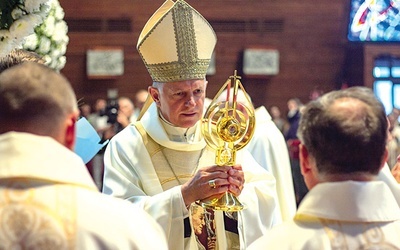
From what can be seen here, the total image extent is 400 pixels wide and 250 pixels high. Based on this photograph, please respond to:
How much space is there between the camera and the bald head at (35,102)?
2.52 m

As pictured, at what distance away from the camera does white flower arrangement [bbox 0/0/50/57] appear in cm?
431

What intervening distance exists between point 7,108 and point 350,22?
14554 millimetres

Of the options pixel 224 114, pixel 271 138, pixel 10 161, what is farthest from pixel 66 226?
pixel 271 138

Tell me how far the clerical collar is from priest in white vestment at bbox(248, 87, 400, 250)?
75.2 inches

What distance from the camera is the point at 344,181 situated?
268 cm

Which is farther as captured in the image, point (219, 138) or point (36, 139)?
point (219, 138)

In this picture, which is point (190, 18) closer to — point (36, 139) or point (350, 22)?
point (36, 139)

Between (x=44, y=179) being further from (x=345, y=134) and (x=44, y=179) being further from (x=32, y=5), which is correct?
(x=32, y=5)

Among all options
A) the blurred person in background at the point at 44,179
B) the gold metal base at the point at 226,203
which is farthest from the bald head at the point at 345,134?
the gold metal base at the point at 226,203

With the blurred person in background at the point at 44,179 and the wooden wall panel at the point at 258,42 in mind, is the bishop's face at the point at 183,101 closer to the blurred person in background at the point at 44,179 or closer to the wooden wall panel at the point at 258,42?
the blurred person in background at the point at 44,179

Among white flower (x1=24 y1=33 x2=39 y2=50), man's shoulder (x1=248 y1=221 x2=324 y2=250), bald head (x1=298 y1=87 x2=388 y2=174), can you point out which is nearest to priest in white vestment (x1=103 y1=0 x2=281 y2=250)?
white flower (x1=24 y1=33 x2=39 y2=50)

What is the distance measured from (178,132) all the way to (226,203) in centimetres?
80

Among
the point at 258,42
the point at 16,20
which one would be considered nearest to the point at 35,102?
the point at 16,20

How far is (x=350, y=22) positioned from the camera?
1662 centimetres
